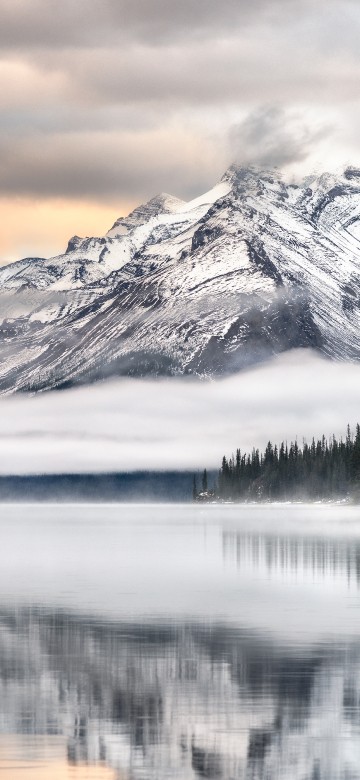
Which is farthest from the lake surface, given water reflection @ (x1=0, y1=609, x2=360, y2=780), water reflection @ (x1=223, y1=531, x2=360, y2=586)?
water reflection @ (x1=223, y1=531, x2=360, y2=586)

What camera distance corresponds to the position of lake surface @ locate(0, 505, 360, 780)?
1375 inches

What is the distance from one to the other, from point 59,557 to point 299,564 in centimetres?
2212

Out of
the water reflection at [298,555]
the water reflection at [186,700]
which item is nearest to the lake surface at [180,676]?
the water reflection at [186,700]

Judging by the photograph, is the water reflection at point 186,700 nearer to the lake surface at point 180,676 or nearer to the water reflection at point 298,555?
the lake surface at point 180,676

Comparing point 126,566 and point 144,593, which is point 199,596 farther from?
point 126,566

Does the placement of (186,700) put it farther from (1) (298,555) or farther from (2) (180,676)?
(1) (298,555)

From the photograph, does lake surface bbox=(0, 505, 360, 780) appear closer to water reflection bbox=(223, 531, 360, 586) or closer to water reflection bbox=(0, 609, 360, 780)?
water reflection bbox=(0, 609, 360, 780)

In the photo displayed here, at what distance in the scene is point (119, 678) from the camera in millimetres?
45938

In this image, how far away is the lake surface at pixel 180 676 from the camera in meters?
34.9

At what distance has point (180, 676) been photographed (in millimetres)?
46406

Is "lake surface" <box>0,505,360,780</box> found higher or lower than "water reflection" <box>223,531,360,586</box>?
lower

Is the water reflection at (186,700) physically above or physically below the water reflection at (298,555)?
below

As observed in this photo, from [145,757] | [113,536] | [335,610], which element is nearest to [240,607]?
[335,610]

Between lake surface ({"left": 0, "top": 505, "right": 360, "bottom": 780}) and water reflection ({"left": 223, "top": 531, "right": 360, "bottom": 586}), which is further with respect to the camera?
water reflection ({"left": 223, "top": 531, "right": 360, "bottom": 586})
